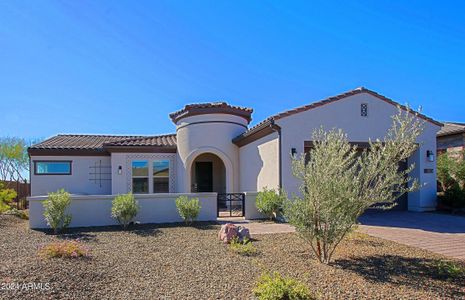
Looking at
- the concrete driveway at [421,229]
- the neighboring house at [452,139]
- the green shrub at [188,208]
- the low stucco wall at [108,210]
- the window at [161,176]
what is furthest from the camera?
the neighboring house at [452,139]

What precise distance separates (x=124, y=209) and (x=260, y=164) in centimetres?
636

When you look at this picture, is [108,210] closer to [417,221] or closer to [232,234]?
[232,234]

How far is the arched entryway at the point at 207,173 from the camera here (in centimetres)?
1983

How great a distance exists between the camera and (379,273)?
609 cm

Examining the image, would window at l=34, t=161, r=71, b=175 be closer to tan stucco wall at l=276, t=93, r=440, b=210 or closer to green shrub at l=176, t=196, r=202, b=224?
green shrub at l=176, t=196, r=202, b=224

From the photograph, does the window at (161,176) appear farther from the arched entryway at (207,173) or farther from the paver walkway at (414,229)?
the paver walkway at (414,229)

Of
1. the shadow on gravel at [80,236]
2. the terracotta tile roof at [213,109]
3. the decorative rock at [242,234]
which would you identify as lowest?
the shadow on gravel at [80,236]

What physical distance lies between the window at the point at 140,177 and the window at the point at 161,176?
1.43ft

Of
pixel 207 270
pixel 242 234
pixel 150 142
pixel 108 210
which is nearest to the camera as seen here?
pixel 207 270

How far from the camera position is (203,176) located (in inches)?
787

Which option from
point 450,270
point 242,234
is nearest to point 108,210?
point 242,234

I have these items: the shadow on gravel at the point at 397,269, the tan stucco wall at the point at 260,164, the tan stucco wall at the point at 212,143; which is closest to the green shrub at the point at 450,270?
the shadow on gravel at the point at 397,269

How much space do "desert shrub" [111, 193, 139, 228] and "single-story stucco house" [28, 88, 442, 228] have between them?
0.82m

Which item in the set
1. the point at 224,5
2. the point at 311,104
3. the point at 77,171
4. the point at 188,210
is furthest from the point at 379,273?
the point at 77,171
